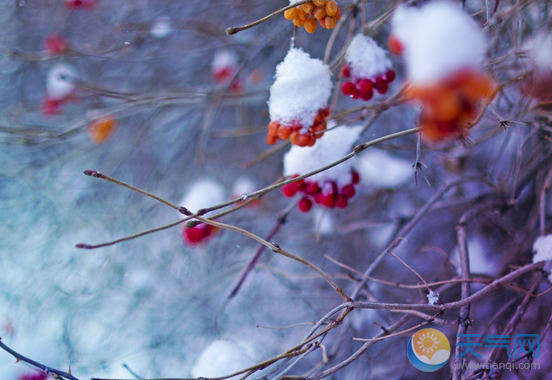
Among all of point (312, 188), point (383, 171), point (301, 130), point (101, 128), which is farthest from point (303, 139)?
point (101, 128)

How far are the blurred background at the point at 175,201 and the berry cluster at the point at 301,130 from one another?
0.45m

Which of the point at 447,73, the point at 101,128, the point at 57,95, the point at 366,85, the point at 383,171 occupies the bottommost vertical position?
the point at 447,73

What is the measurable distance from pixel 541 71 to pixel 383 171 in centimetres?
73

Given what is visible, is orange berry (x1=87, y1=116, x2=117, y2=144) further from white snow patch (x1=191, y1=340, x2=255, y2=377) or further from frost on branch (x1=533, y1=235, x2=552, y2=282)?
frost on branch (x1=533, y1=235, x2=552, y2=282)

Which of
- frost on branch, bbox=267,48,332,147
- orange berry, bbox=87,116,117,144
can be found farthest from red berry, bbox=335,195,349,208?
orange berry, bbox=87,116,117,144

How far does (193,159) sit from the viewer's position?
172 cm

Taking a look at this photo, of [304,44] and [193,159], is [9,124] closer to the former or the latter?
[193,159]

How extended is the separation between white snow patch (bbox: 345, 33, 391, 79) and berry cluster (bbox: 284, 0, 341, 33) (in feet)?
0.45

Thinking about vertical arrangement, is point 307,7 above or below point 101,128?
below

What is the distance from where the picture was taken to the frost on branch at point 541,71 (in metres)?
0.60

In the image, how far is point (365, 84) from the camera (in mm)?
728

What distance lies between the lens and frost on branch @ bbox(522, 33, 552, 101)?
597 mm

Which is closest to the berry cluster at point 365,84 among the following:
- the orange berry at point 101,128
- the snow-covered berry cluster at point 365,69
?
the snow-covered berry cluster at point 365,69

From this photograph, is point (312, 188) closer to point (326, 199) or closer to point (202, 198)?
point (326, 199)
